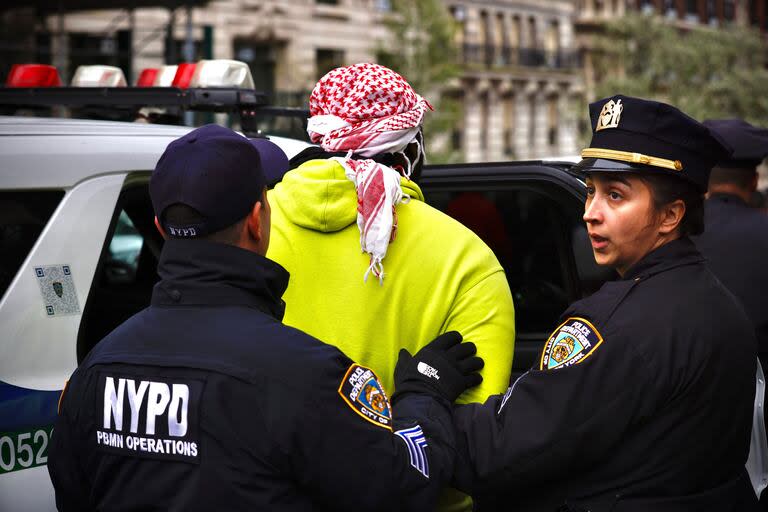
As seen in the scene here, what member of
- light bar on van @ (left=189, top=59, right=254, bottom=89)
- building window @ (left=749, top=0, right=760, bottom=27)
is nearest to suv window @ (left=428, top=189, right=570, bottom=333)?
light bar on van @ (left=189, top=59, right=254, bottom=89)

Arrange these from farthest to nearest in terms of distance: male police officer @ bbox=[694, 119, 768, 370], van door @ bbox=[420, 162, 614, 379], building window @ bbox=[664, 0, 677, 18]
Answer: building window @ bbox=[664, 0, 677, 18] → male police officer @ bbox=[694, 119, 768, 370] → van door @ bbox=[420, 162, 614, 379]

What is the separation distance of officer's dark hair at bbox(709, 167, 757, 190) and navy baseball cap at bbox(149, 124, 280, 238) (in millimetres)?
2808

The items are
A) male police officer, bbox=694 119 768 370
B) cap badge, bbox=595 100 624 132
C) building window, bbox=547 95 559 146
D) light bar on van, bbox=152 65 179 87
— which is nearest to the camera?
cap badge, bbox=595 100 624 132

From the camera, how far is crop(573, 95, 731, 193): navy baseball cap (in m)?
2.25

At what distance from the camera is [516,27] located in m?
43.8

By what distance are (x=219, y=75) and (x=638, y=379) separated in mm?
2622

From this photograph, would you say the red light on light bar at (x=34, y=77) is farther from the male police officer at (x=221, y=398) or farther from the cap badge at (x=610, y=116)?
the cap badge at (x=610, y=116)

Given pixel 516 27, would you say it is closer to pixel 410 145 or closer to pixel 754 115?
pixel 754 115

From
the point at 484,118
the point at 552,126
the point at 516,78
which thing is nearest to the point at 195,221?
the point at 484,118

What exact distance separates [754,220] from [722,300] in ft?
6.53

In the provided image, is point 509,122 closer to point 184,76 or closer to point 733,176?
point 733,176

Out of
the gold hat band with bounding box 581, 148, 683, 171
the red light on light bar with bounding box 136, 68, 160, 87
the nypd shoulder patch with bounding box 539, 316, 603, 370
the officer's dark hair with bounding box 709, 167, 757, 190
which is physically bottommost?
the officer's dark hair with bounding box 709, 167, 757, 190

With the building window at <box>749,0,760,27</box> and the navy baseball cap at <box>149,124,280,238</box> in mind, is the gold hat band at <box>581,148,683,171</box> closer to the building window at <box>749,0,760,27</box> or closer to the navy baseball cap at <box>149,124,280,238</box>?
the navy baseball cap at <box>149,124,280,238</box>

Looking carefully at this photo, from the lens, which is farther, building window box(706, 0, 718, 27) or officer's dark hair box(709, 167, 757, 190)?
building window box(706, 0, 718, 27)
